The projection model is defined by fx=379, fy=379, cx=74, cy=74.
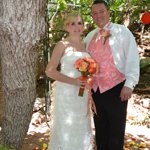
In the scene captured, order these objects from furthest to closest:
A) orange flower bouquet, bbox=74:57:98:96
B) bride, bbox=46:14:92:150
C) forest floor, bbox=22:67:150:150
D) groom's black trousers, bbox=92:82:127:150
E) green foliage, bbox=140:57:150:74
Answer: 1. green foliage, bbox=140:57:150:74
2. forest floor, bbox=22:67:150:150
3. groom's black trousers, bbox=92:82:127:150
4. bride, bbox=46:14:92:150
5. orange flower bouquet, bbox=74:57:98:96

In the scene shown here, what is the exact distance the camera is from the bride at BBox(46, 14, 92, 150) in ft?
13.2

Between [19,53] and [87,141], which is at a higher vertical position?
[19,53]

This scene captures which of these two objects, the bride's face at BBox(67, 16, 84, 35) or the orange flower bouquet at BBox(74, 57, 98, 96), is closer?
the orange flower bouquet at BBox(74, 57, 98, 96)

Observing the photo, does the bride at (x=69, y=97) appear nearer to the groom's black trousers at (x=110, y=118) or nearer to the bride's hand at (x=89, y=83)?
the bride's hand at (x=89, y=83)

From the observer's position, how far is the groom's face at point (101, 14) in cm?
413

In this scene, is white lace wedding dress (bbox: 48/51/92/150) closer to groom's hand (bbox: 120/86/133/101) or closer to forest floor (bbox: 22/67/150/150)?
groom's hand (bbox: 120/86/133/101)

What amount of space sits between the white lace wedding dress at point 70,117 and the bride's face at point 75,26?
226mm

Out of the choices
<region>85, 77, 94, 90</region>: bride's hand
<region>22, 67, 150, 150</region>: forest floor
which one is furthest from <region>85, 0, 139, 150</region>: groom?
<region>22, 67, 150, 150</region>: forest floor

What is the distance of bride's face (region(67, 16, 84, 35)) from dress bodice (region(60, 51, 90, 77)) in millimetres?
226

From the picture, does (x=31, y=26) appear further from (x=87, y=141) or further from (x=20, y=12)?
(x=87, y=141)

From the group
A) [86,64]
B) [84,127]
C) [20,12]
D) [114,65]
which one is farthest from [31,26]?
[84,127]

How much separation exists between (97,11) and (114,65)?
0.62m

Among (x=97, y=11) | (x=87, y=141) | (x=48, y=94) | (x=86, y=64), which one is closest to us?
A: (x=86, y=64)

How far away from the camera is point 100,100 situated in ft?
14.3
